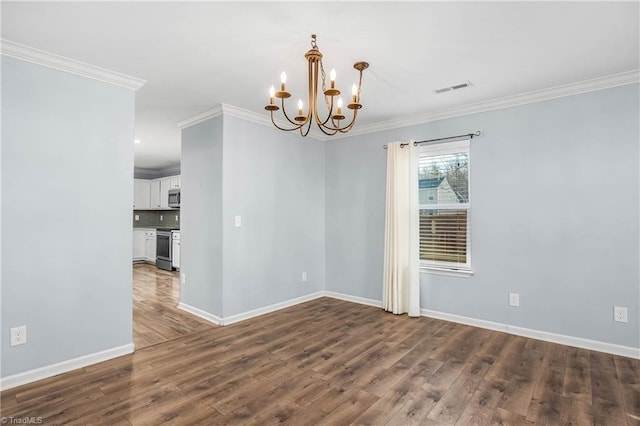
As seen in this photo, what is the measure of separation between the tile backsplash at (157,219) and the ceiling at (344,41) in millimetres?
5495

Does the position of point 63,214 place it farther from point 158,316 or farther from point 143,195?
point 143,195

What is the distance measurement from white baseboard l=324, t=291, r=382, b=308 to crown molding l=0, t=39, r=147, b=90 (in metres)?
3.61

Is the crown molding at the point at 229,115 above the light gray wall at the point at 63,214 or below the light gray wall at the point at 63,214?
above

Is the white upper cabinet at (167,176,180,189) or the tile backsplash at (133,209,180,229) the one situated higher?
the white upper cabinet at (167,176,180,189)

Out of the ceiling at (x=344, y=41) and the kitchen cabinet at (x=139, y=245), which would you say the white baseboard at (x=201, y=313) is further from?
the kitchen cabinet at (x=139, y=245)

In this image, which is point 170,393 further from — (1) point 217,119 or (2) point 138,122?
(2) point 138,122

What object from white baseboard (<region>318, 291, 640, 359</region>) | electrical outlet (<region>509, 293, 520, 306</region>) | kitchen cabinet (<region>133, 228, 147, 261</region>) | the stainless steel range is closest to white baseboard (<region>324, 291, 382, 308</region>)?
white baseboard (<region>318, 291, 640, 359</region>)

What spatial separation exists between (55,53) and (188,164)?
6.47ft

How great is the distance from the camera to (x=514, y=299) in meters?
3.59

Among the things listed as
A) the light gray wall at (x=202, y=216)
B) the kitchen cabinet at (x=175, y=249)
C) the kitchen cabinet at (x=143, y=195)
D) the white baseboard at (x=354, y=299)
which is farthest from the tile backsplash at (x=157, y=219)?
the white baseboard at (x=354, y=299)

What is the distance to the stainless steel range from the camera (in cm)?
757

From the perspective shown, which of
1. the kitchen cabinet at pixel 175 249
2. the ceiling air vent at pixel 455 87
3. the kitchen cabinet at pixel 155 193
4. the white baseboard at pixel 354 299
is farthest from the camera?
the kitchen cabinet at pixel 155 193

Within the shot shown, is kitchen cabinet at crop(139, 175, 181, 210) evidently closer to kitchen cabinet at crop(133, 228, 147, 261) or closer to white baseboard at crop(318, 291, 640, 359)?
kitchen cabinet at crop(133, 228, 147, 261)

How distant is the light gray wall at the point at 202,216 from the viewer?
13.0 feet
